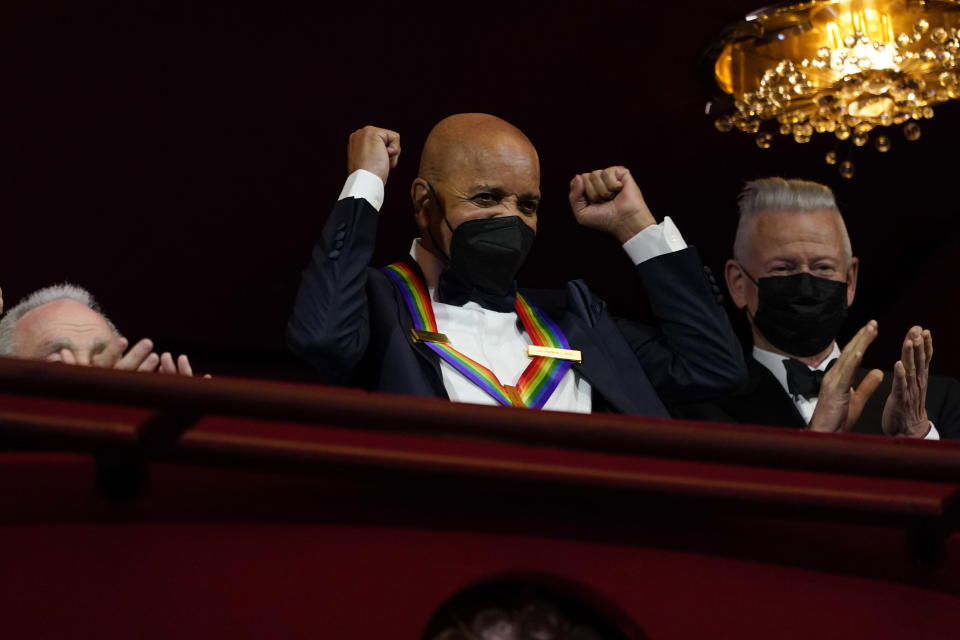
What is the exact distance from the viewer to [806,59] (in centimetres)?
322

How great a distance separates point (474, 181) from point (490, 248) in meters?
0.13

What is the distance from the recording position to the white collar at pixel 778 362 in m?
2.59

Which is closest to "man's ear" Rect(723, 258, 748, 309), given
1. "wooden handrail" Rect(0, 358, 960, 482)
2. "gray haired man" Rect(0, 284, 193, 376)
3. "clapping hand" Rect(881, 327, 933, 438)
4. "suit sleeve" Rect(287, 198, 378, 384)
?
"clapping hand" Rect(881, 327, 933, 438)

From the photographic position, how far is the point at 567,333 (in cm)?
214

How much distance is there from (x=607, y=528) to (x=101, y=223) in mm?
2623

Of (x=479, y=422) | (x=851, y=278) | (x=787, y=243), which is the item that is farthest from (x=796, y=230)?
(x=479, y=422)

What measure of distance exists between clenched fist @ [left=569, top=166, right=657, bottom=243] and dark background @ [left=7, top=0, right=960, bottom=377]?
3.44 ft

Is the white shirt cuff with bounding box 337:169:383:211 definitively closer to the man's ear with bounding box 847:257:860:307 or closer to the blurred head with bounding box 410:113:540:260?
the blurred head with bounding box 410:113:540:260

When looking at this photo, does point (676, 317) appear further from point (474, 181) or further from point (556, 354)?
point (474, 181)

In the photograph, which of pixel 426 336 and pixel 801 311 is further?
pixel 801 311

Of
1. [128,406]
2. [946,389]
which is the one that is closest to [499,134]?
[946,389]

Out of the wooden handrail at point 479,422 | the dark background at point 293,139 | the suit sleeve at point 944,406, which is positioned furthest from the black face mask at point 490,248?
the dark background at point 293,139

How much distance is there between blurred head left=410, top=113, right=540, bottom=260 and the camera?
2123 mm

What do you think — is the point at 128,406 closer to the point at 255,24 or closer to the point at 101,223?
the point at 255,24
